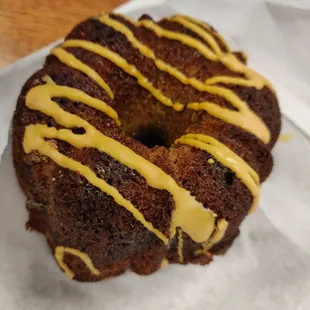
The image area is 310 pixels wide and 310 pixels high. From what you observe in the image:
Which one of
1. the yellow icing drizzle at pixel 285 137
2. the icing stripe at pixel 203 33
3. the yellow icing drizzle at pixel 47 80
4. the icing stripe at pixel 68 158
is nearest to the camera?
the icing stripe at pixel 68 158

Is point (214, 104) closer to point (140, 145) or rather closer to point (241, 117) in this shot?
point (241, 117)

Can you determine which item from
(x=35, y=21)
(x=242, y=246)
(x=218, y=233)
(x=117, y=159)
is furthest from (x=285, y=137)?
(x=35, y=21)

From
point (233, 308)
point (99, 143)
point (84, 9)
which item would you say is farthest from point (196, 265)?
point (84, 9)

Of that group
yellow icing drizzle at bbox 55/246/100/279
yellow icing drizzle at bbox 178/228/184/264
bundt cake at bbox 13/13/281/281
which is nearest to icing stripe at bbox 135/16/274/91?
bundt cake at bbox 13/13/281/281

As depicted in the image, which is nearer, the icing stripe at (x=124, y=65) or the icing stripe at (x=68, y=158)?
the icing stripe at (x=68, y=158)

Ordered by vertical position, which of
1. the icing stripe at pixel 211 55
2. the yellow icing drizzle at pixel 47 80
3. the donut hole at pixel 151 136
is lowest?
the donut hole at pixel 151 136

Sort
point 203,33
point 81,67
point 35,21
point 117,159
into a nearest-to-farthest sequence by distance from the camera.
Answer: point 117,159
point 81,67
point 203,33
point 35,21

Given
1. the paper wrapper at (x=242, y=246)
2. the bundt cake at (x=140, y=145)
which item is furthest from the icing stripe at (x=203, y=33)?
the paper wrapper at (x=242, y=246)

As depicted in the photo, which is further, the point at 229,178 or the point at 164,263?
the point at 164,263

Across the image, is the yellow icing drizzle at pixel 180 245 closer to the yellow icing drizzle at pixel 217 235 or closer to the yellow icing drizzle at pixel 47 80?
the yellow icing drizzle at pixel 217 235
